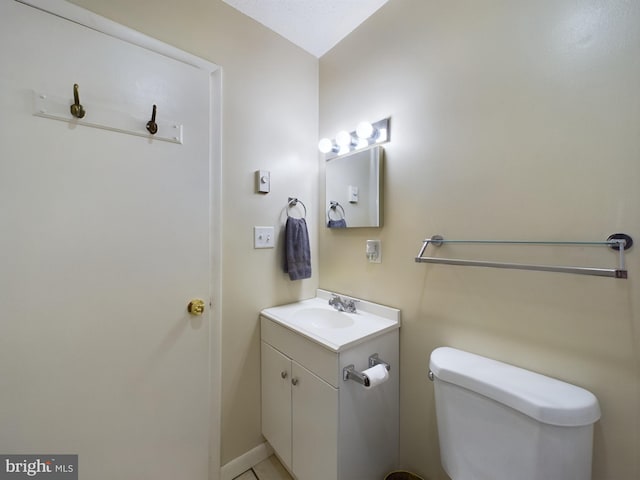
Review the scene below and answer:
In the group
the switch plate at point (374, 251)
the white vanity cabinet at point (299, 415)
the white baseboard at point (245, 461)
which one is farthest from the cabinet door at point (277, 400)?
the switch plate at point (374, 251)

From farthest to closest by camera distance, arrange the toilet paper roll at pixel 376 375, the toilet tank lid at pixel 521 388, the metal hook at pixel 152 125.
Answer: the metal hook at pixel 152 125
the toilet paper roll at pixel 376 375
the toilet tank lid at pixel 521 388

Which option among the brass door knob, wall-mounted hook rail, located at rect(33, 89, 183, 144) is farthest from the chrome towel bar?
wall-mounted hook rail, located at rect(33, 89, 183, 144)

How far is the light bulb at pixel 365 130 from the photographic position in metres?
1.34

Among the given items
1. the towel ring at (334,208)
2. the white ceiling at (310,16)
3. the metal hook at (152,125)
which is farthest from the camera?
the towel ring at (334,208)

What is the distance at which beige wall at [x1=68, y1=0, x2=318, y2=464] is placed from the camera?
1.30 metres

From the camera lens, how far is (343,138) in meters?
1.46

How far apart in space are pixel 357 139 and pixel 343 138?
8 cm

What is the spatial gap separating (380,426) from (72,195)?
1593 mm

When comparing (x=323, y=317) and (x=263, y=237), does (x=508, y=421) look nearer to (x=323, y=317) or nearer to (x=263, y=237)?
(x=323, y=317)

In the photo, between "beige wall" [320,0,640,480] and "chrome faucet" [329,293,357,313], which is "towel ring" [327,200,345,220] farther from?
"chrome faucet" [329,293,357,313]

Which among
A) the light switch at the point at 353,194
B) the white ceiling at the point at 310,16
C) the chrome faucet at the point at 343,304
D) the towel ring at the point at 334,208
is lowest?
the chrome faucet at the point at 343,304

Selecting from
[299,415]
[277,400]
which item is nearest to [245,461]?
[277,400]

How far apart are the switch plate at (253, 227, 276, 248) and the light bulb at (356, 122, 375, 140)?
2.37ft

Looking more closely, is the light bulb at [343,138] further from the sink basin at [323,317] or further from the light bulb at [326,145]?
the sink basin at [323,317]
